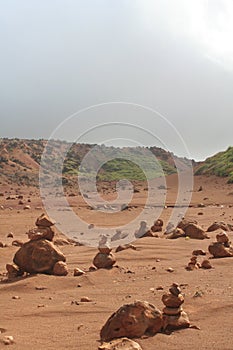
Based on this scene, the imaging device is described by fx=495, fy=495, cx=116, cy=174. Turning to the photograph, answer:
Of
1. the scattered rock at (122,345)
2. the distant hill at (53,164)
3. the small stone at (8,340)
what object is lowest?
the small stone at (8,340)

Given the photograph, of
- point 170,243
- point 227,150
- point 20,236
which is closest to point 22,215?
point 20,236

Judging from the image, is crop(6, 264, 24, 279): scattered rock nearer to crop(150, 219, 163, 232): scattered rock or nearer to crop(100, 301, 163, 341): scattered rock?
crop(100, 301, 163, 341): scattered rock

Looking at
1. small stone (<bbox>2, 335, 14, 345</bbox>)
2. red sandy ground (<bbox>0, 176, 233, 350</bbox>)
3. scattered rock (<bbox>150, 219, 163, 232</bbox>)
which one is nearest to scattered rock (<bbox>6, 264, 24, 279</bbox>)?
red sandy ground (<bbox>0, 176, 233, 350</bbox>)

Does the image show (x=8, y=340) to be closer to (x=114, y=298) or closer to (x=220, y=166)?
(x=114, y=298)

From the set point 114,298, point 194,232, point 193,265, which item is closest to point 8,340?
point 114,298

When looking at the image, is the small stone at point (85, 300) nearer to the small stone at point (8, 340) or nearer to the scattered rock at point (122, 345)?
the small stone at point (8, 340)

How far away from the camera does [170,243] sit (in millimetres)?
9672

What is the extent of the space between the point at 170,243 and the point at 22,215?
391 inches

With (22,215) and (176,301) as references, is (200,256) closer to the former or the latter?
(176,301)

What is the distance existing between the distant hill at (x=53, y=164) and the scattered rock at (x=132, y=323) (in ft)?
125

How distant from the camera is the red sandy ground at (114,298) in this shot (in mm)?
4027

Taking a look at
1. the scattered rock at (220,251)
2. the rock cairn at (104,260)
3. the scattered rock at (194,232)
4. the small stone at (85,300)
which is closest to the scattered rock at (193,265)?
the scattered rock at (220,251)

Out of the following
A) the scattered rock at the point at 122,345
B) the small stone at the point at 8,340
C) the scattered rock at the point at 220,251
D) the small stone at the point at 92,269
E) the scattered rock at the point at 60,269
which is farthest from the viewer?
the scattered rock at the point at 220,251

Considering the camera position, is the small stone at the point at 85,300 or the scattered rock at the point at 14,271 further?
the scattered rock at the point at 14,271
